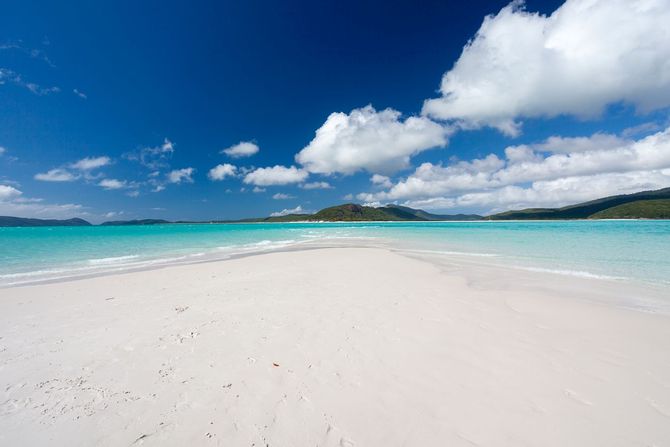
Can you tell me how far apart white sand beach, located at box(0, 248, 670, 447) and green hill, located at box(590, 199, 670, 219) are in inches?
7632

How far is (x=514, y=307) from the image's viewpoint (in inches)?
308

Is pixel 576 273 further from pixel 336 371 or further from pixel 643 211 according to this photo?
pixel 643 211

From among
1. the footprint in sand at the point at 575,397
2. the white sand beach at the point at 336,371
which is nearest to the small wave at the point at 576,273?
the white sand beach at the point at 336,371

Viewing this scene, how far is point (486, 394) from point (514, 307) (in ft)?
16.0

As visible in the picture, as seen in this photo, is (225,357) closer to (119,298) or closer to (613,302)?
(119,298)

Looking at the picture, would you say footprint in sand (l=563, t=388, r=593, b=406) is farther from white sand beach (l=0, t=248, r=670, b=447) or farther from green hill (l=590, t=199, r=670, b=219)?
green hill (l=590, t=199, r=670, b=219)

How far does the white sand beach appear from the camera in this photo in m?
3.35

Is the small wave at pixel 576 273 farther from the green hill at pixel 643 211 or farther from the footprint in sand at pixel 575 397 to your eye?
the green hill at pixel 643 211

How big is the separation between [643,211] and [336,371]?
210m

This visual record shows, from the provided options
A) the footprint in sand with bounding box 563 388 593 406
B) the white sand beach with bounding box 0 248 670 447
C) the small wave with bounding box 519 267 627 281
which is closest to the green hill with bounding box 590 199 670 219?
the small wave with bounding box 519 267 627 281

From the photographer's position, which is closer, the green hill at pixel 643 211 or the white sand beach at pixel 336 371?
the white sand beach at pixel 336 371

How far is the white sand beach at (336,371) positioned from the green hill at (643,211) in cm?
19385

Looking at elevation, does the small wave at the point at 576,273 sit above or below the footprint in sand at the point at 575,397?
below

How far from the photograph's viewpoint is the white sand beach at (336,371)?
3.35 meters
